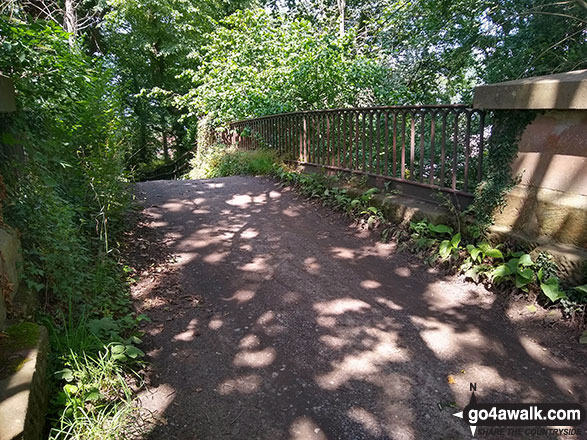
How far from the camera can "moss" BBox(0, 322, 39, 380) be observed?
2.03 metres

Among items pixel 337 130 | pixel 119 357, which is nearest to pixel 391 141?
pixel 337 130

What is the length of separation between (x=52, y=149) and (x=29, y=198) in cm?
72

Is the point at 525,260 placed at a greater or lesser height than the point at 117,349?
greater

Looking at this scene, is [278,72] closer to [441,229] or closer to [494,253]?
[441,229]

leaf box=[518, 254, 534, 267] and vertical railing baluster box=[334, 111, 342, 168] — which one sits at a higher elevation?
vertical railing baluster box=[334, 111, 342, 168]

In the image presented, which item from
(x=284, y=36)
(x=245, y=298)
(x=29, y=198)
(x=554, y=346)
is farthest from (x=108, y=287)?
(x=284, y=36)

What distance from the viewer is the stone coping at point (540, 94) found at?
326 centimetres

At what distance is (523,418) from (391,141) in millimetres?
5738

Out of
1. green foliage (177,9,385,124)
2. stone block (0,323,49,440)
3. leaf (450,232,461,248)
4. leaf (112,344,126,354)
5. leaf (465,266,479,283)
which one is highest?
green foliage (177,9,385,124)

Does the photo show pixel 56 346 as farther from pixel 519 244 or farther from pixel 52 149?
pixel 519 244

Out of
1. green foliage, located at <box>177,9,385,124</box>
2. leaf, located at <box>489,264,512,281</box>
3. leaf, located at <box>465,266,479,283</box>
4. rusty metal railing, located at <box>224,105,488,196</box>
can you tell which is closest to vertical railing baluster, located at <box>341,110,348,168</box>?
rusty metal railing, located at <box>224,105,488,196</box>

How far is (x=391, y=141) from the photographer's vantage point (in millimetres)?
7480

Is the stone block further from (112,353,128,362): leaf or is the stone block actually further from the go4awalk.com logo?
the go4awalk.com logo

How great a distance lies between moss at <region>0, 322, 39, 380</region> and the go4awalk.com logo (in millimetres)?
2438
